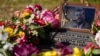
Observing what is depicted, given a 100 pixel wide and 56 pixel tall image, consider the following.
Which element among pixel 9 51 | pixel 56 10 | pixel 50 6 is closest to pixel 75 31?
pixel 56 10

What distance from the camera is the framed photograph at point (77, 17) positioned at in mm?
1627

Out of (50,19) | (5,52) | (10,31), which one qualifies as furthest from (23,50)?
(50,19)

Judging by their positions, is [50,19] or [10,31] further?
[50,19]

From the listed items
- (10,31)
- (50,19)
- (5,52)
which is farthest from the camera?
(50,19)

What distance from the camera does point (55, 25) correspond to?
1596 mm

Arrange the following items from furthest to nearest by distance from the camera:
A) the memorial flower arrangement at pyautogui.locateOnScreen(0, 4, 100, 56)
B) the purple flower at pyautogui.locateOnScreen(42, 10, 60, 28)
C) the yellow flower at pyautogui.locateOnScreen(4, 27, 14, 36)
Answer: the purple flower at pyautogui.locateOnScreen(42, 10, 60, 28)
the yellow flower at pyautogui.locateOnScreen(4, 27, 14, 36)
the memorial flower arrangement at pyautogui.locateOnScreen(0, 4, 100, 56)

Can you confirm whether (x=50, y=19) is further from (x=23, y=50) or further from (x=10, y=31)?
(x=23, y=50)

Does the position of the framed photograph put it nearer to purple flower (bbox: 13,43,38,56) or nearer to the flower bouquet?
the flower bouquet

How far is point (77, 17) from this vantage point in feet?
5.41

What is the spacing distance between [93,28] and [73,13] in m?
0.14

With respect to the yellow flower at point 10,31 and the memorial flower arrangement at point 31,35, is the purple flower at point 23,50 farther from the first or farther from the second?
the yellow flower at point 10,31

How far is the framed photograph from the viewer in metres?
1.63

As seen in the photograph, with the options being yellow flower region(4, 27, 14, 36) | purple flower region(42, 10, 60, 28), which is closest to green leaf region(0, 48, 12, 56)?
yellow flower region(4, 27, 14, 36)

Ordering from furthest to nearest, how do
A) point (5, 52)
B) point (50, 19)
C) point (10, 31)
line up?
point (50, 19) < point (10, 31) < point (5, 52)
